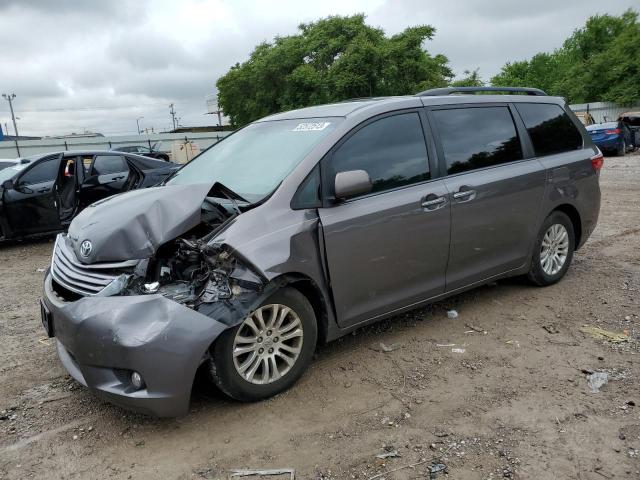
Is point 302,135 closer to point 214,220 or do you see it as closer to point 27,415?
point 214,220

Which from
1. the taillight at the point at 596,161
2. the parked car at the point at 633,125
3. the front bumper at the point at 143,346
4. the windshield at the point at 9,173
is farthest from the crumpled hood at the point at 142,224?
the parked car at the point at 633,125

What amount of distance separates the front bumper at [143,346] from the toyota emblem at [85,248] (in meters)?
0.35

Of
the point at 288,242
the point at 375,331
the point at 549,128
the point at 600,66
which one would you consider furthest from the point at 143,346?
the point at 600,66

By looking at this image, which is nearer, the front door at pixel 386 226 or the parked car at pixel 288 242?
the parked car at pixel 288 242

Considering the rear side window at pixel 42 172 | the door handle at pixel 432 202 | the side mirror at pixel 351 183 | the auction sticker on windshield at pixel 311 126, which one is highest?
the rear side window at pixel 42 172

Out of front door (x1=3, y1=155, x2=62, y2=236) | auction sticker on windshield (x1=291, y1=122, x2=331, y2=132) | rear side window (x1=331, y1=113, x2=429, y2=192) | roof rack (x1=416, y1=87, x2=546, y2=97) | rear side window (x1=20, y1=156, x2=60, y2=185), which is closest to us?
rear side window (x1=331, y1=113, x2=429, y2=192)

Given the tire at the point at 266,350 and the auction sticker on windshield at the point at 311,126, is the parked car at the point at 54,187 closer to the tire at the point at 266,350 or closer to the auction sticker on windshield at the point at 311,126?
the auction sticker on windshield at the point at 311,126

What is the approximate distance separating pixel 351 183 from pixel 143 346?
156 centimetres

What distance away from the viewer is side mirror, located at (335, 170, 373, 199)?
332 centimetres

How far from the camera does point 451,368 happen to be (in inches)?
144

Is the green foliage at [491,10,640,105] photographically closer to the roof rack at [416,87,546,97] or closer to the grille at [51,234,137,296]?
the roof rack at [416,87,546,97]

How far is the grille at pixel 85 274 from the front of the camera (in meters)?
3.00

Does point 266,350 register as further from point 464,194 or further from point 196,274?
point 464,194

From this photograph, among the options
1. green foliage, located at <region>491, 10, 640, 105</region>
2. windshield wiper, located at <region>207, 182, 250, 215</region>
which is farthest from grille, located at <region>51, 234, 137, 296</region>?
green foliage, located at <region>491, 10, 640, 105</region>
